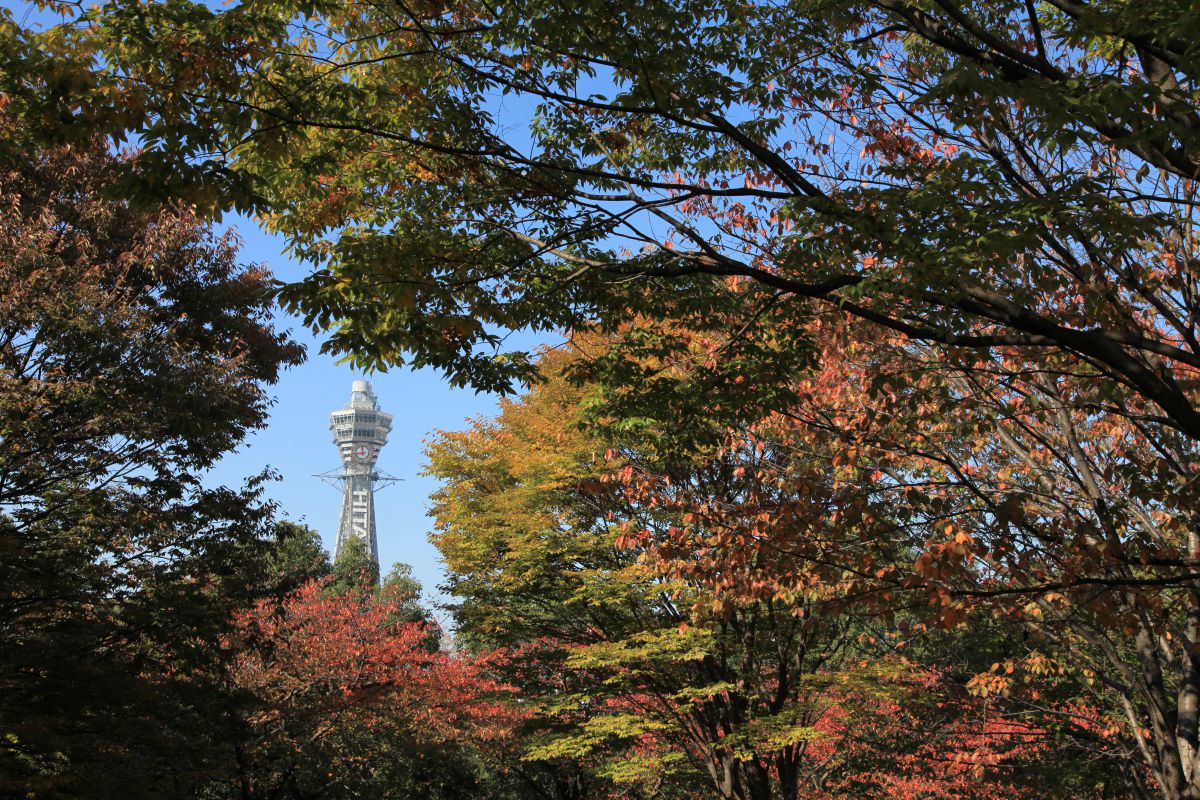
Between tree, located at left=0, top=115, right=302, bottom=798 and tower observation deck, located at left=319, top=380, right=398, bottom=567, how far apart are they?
133 m

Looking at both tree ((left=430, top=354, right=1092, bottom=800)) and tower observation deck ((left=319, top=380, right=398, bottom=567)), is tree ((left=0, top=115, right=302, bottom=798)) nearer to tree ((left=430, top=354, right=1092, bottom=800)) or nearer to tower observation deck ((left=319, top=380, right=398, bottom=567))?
tree ((left=430, top=354, right=1092, bottom=800))

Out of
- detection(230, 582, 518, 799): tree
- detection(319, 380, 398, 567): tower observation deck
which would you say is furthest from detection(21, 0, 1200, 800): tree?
detection(319, 380, 398, 567): tower observation deck

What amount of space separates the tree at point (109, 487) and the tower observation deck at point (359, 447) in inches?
5251

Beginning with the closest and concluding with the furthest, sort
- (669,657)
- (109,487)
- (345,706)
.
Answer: (109,487)
(669,657)
(345,706)

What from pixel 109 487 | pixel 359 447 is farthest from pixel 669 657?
pixel 359 447

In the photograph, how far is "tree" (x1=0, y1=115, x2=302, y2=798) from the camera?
31.9ft

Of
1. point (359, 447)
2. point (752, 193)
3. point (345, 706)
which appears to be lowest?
point (345, 706)

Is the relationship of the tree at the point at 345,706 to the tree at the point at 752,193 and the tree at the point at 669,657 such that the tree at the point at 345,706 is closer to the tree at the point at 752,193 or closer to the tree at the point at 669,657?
the tree at the point at 669,657

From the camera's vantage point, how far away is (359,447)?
485ft

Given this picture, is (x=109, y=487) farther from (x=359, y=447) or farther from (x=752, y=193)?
(x=359, y=447)

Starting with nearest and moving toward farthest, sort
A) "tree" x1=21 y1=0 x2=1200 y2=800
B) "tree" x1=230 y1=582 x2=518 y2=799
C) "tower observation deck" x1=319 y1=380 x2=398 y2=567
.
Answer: "tree" x1=21 y1=0 x2=1200 y2=800 → "tree" x1=230 y1=582 x2=518 y2=799 → "tower observation deck" x1=319 y1=380 x2=398 y2=567

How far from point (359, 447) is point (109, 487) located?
463ft

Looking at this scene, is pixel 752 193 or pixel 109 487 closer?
pixel 752 193

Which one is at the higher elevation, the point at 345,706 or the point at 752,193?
the point at 752,193
